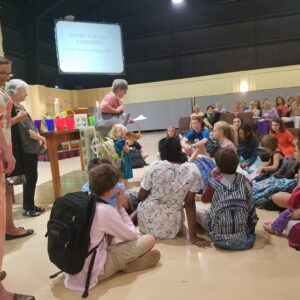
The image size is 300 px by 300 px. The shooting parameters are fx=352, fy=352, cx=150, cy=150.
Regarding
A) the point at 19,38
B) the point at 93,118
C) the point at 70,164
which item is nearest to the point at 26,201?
the point at 93,118

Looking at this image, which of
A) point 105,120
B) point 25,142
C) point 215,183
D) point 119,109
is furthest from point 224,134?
point 25,142

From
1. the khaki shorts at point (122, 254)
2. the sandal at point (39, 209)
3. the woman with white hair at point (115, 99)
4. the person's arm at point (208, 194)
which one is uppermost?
the woman with white hair at point (115, 99)

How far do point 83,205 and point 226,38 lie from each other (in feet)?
41.6

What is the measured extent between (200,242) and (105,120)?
222cm

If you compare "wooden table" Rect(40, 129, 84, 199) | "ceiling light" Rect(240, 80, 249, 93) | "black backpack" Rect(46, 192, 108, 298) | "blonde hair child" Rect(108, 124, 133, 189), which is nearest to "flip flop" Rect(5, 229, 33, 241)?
"wooden table" Rect(40, 129, 84, 199)

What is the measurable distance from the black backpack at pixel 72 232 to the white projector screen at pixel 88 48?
863cm

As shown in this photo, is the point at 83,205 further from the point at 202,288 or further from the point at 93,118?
the point at 93,118

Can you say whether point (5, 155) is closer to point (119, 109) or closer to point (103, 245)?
point (103, 245)

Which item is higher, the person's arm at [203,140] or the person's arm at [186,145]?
the person's arm at [203,140]

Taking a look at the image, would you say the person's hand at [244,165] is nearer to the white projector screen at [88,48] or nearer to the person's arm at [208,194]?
the person's arm at [208,194]

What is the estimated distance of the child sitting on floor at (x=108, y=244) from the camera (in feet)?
6.18

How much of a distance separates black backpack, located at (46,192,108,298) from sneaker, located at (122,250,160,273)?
295 millimetres

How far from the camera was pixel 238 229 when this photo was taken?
2.33m

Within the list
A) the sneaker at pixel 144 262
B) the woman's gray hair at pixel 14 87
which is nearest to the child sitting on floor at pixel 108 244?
the sneaker at pixel 144 262
